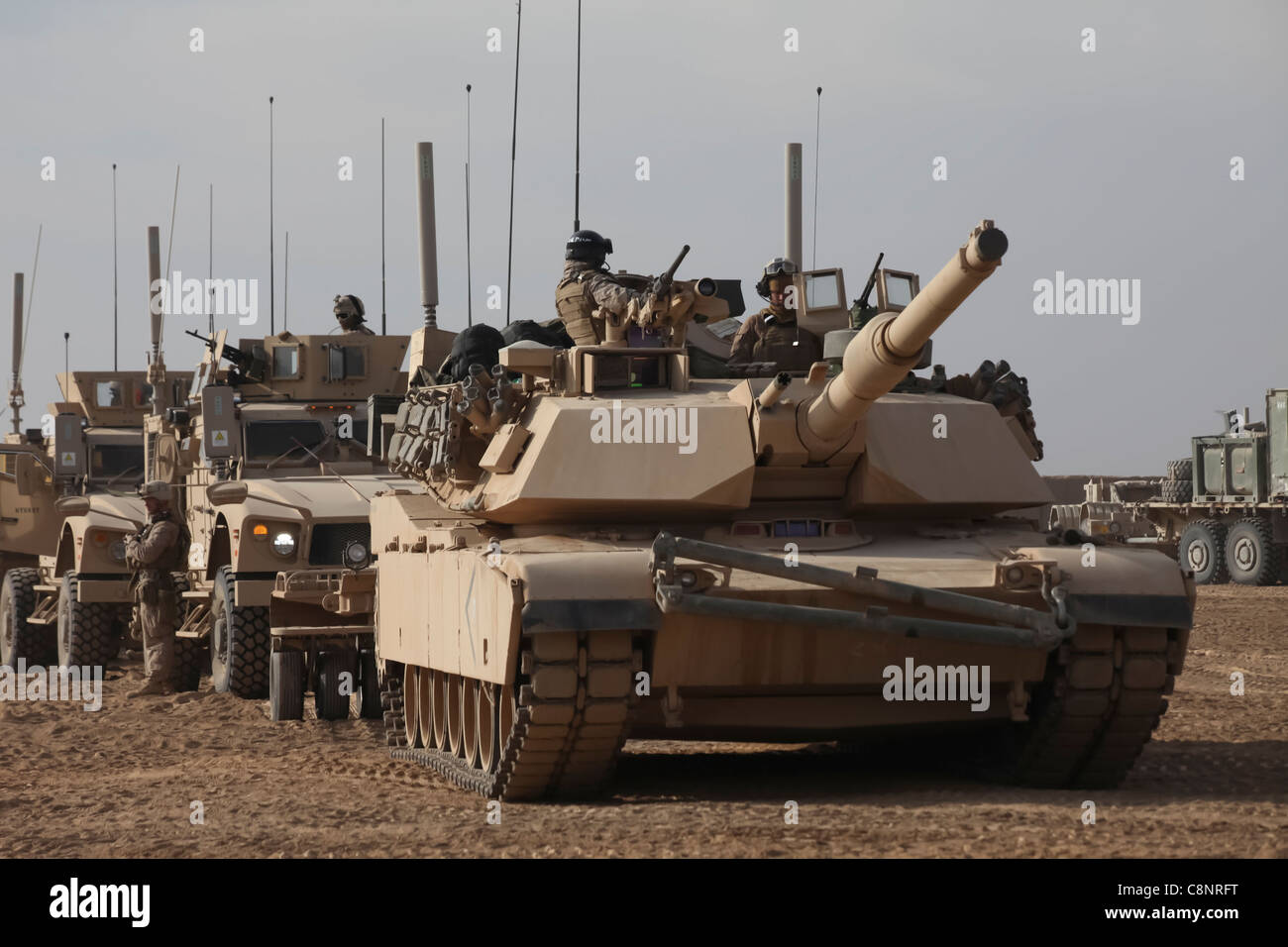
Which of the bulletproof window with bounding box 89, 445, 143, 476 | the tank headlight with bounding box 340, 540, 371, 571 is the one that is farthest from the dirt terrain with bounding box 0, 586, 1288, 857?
the bulletproof window with bounding box 89, 445, 143, 476

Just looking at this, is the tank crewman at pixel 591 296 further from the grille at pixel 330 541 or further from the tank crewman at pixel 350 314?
the tank crewman at pixel 350 314

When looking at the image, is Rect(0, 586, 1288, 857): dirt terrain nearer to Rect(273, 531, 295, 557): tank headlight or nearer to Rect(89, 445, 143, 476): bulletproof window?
Rect(273, 531, 295, 557): tank headlight

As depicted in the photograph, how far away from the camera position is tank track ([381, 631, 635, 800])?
1043cm

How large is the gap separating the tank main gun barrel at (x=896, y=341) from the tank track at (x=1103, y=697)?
5.77 ft

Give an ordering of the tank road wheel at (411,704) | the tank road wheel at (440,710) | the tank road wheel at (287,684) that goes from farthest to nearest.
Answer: the tank road wheel at (287,684), the tank road wheel at (411,704), the tank road wheel at (440,710)

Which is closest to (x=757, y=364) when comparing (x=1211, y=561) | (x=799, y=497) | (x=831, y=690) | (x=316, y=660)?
(x=799, y=497)

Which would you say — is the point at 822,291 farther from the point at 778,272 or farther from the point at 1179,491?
the point at 1179,491

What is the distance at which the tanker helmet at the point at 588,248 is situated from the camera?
45.2 ft

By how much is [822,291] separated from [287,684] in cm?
551

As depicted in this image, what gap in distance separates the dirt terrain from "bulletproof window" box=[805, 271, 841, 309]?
9.95 ft

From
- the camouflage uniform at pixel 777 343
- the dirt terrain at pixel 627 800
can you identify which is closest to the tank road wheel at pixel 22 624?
the dirt terrain at pixel 627 800

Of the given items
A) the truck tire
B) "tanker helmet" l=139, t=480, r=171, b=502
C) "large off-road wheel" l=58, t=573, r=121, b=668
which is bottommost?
"large off-road wheel" l=58, t=573, r=121, b=668

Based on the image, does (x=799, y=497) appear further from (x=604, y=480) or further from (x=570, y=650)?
(x=570, y=650)
